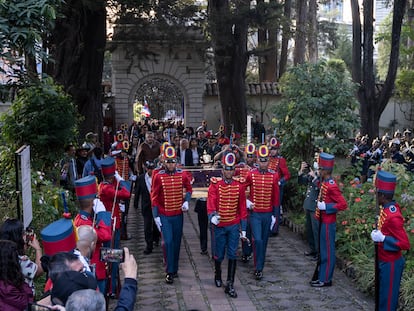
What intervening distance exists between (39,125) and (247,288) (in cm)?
461

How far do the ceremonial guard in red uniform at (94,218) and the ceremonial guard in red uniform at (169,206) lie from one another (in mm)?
2184

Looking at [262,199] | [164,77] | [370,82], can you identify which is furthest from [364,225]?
[164,77]

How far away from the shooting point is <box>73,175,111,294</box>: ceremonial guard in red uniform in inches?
248

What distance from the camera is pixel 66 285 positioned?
376 cm

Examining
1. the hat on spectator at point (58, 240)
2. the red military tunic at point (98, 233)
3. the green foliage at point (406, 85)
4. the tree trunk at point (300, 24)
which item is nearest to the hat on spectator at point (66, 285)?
the hat on spectator at point (58, 240)

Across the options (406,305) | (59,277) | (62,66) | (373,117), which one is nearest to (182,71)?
(373,117)

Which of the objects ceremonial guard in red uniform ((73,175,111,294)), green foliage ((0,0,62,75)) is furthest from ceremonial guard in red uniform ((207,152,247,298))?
green foliage ((0,0,62,75))

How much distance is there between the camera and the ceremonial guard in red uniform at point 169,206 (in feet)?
28.2

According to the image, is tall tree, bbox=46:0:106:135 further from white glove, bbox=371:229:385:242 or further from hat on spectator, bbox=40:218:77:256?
hat on spectator, bbox=40:218:77:256

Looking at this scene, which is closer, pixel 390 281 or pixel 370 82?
pixel 390 281

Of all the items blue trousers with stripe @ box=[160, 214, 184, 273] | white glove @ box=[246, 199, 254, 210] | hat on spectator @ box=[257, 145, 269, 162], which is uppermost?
hat on spectator @ box=[257, 145, 269, 162]

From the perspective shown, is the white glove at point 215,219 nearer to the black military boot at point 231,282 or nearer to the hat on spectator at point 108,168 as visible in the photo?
the black military boot at point 231,282

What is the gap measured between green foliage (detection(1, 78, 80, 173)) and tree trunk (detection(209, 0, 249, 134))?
9.12 m

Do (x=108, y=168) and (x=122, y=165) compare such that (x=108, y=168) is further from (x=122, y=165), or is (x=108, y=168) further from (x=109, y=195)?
(x=122, y=165)
